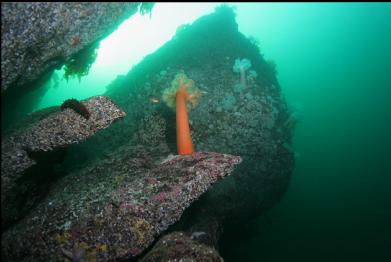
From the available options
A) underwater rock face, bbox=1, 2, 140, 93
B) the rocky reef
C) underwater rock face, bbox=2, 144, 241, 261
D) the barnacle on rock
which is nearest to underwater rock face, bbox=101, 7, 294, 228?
the rocky reef

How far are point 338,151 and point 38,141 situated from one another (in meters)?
41.0

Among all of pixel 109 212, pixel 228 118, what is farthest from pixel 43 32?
pixel 228 118

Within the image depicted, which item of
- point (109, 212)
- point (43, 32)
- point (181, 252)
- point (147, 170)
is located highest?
point (43, 32)

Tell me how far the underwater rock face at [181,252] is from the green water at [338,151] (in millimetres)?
10587

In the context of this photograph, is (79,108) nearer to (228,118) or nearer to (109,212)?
(109,212)

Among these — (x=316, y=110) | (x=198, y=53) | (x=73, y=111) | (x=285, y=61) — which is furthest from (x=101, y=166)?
(x=285, y=61)

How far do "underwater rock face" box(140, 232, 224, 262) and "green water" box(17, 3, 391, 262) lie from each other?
10587mm

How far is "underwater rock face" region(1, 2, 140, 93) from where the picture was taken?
13.8 feet

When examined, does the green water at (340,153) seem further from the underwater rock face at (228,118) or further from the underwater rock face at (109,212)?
the underwater rock face at (109,212)

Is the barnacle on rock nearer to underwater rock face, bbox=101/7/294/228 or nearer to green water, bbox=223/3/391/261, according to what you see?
underwater rock face, bbox=101/7/294/228

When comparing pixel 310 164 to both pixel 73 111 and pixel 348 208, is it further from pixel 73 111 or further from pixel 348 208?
pixel 73 111

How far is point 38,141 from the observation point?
523 centimetres

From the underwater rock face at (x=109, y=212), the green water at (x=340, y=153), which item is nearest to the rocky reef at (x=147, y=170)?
the underwater rock face at (x=109, y=212)

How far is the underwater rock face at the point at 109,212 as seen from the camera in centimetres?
464
